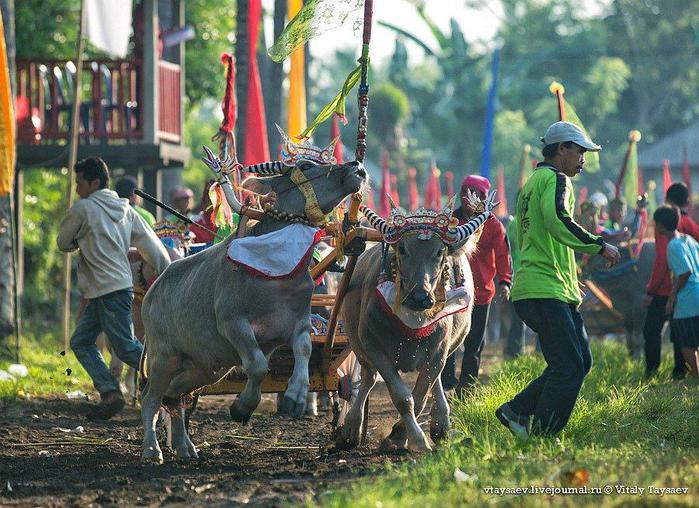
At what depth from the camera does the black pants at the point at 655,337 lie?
549 inches

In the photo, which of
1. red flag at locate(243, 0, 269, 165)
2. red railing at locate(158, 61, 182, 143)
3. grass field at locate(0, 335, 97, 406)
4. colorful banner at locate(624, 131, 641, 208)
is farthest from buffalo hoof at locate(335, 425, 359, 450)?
red railing at locate(158, 61, 182, 143)

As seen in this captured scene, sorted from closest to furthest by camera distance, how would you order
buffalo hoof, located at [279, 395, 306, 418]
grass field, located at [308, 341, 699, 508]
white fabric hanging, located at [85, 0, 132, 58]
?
grass field, located at [308, 341, 699, 508]
buffalo hoof, located at [279, 395, 306, 418]
white fabric hanging, located at [85, 0, 132, 58]

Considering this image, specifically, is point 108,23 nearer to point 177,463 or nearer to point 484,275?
point 484,275

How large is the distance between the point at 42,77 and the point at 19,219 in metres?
2.16

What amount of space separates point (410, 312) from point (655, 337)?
5446mm

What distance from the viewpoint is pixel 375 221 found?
9.84m

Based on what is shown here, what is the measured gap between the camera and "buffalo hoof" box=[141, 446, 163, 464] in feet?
32.1

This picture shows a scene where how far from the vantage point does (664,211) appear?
1392 centimetres

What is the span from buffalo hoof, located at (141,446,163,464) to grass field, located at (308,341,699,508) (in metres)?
1.92

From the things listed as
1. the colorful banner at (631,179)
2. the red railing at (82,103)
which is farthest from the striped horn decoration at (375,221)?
the red railing at (82,103)

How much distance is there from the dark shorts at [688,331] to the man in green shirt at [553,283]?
4670mm

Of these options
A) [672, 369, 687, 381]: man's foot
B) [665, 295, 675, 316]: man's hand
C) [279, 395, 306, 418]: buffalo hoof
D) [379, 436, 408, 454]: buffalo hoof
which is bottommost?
[379, 436, 408, 454]: buffalo hoof

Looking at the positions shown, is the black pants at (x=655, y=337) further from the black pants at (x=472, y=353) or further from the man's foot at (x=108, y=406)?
the man's foot at (x=108, y=406)

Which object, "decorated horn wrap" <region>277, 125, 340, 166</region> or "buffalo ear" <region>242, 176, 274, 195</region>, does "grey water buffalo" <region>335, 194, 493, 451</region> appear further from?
"buffalo ear" <region>242, 176, 274, 195</region>
